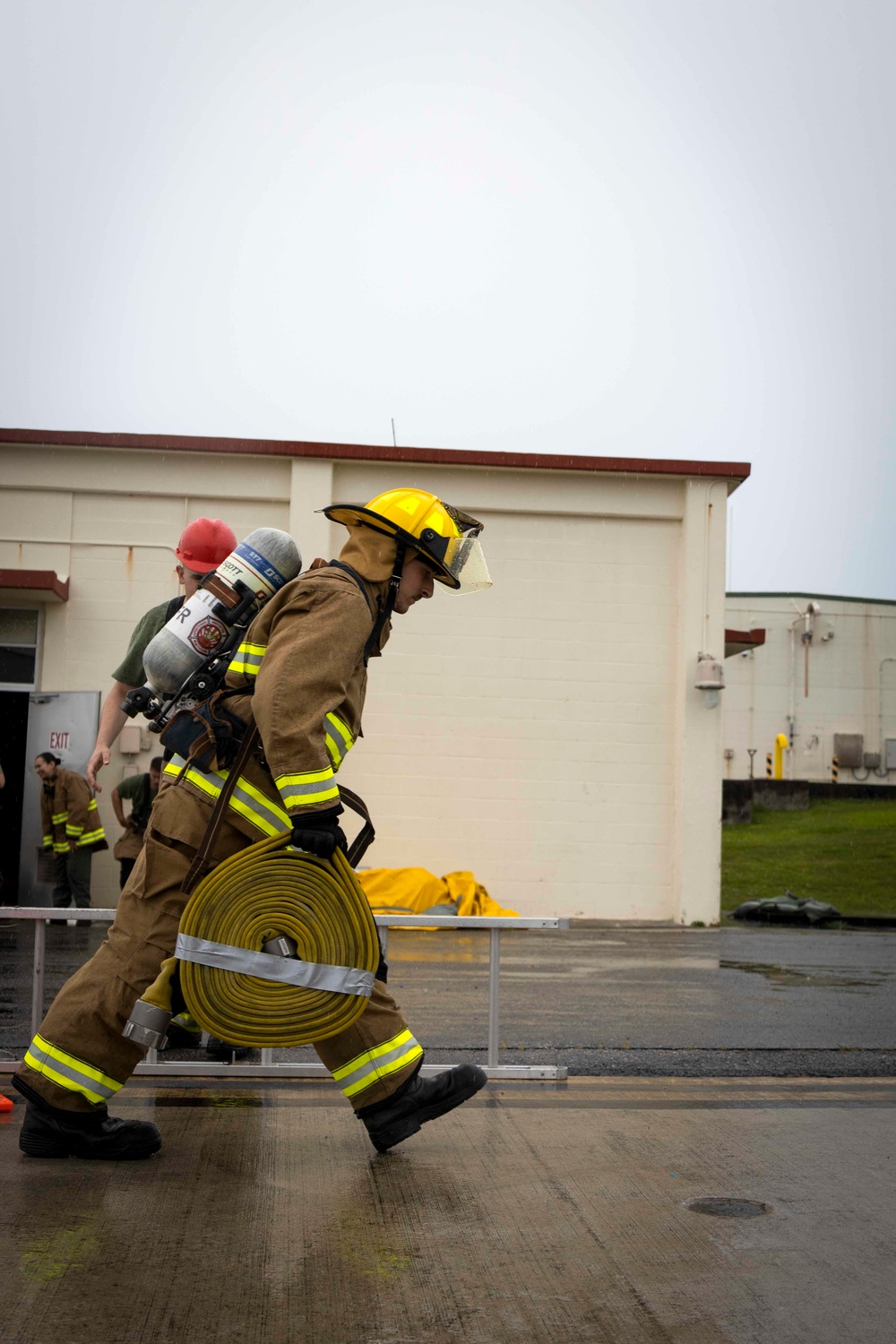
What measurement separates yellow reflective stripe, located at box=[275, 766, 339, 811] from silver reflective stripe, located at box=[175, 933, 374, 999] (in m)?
0.43

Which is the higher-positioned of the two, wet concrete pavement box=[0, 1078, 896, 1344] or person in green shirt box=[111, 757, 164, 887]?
person in green shirt box=[111, 757, 164, 887]

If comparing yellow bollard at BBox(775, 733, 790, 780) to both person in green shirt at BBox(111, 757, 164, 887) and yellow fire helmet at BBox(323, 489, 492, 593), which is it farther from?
yellow fire helmet at BBox(323, 489, 492, 593)

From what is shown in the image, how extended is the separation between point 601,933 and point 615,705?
2.97m

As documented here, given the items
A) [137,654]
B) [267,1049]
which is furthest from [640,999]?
[137,654]

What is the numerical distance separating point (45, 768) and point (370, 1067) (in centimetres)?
1005

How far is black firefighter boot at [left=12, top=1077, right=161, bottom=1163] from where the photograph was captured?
3.54 metres

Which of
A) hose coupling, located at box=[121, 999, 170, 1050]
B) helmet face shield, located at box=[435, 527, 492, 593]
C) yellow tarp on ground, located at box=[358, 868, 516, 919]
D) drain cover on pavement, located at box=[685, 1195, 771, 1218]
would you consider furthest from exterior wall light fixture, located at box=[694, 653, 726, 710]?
hose coupling, located at box=[121, 999, 170, 1050]

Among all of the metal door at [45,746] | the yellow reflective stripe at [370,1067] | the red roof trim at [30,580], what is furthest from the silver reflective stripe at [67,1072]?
the red roof trim at [30,580]

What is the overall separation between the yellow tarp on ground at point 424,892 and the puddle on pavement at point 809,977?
3.76 meters

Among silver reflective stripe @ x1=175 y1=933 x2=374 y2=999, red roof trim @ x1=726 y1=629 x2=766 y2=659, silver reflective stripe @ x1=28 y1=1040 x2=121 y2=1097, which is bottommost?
silver reflective stripe @ x1=28 y1=1040 x2=121 y2=1097

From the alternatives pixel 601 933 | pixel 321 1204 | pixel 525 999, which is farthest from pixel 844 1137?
pixel 601 933

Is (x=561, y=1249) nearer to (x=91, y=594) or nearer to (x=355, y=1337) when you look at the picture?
(x=355, y=1337)

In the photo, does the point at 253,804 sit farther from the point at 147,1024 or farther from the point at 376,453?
the point at 376,453

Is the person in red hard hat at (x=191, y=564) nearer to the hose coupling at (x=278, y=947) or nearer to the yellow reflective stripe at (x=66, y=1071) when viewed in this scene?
the yellow reflective stripe at (x=66, y=1071)
